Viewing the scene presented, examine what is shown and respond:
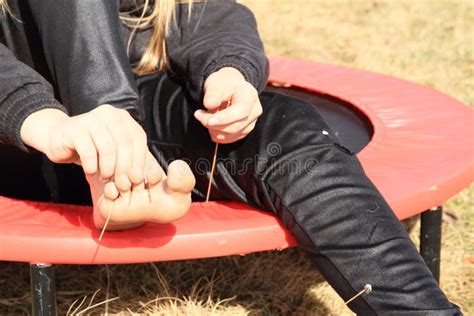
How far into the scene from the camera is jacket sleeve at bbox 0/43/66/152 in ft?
3.70

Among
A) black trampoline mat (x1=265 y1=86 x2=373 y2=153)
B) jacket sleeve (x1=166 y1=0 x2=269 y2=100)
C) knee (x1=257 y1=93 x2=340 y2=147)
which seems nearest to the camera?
knee (x1=257 y1=93 x2=340 y2=147)

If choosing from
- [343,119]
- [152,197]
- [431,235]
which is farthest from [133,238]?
[343,119]

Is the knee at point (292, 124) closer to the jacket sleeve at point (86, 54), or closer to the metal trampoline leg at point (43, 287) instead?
the jacket sleeve at point (86, 54)

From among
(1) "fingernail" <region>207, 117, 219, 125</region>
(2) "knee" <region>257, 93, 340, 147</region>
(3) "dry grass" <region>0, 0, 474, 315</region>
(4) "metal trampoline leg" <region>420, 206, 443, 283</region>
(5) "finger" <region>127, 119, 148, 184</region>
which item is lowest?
(3) "dry grass" <region>0, 0, 474, 315</region>

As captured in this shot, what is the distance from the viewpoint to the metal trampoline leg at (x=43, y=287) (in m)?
1.18

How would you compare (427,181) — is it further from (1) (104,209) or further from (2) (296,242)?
(1) (104,209)

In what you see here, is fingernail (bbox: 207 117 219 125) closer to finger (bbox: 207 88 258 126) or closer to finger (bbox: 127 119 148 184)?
finger (bbox: 207 88 258 126)

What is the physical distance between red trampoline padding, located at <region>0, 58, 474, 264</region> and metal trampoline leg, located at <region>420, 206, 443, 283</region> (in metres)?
0.08

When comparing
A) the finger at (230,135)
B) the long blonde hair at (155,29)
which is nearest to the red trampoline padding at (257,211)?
the finger at (230,135)

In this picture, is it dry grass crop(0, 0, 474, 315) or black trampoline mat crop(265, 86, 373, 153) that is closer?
dry grass crop(0, 0, 474, 315)

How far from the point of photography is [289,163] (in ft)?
4.01

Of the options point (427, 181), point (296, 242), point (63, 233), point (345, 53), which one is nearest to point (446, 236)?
point (427, 181)

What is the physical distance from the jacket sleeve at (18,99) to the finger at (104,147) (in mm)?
156

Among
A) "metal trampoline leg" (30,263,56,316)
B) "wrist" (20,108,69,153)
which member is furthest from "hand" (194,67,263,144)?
"metal trampoline leg" (30,263,56,316)
